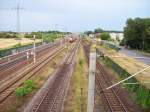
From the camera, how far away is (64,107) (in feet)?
74.3

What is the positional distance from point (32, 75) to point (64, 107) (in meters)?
16.7

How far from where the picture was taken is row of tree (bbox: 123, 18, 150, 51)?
95300mm

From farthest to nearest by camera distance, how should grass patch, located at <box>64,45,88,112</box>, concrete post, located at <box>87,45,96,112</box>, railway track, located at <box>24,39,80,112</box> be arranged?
grass patch, located at <box>64,45,88,112</box>
railway track, located at <box>24,39,80,112</box>
concrete post, located at <box>87,45,96,112</box>

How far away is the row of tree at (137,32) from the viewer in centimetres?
9530

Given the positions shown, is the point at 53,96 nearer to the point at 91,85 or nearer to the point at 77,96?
the point at 77,96

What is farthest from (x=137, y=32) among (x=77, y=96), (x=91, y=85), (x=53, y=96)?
(x=91, y=85)

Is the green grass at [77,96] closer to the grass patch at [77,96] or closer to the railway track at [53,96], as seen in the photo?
the grass patch at [77,96]

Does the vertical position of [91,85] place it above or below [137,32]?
below

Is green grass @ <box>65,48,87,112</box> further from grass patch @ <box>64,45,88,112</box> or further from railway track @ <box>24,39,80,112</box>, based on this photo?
railway track @ <box>24,39,80,112</box>

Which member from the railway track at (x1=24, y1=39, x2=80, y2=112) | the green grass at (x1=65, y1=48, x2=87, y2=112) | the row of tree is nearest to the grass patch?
the green grass at (x1=65, y1=48, x2=87, y2=112)

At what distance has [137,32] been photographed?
100938 millimetres

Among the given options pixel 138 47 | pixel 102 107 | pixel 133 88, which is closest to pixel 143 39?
pixel 138 47

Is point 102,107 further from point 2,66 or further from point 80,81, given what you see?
point 2,66

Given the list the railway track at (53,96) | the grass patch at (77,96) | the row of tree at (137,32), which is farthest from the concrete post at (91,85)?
the row of tree at (137,32)
